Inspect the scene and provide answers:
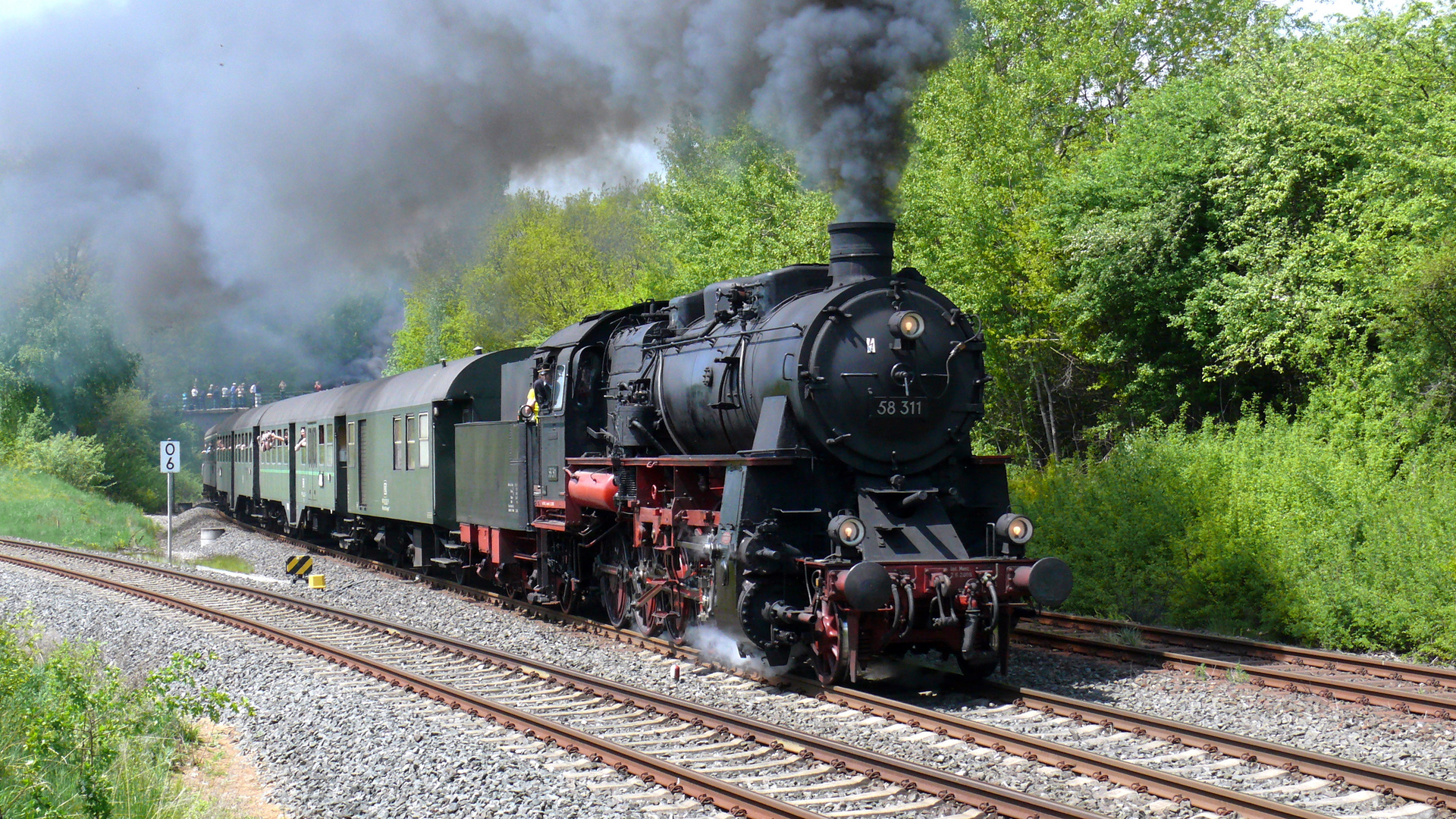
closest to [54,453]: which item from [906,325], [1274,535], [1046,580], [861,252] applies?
[861,252]

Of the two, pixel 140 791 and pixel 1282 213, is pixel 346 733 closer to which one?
pixel 140 791

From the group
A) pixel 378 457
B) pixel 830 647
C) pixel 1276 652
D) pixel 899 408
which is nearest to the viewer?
pixel 830 647

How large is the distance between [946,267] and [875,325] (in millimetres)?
10718

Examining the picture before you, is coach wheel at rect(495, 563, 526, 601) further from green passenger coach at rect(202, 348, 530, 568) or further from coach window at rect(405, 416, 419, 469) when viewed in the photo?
coach window at rect(405, 416, 419, 469)

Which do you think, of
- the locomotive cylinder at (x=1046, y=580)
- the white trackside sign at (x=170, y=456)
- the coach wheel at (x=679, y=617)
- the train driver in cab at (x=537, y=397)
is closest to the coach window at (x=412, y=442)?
the train driver in cab at (x=537, y=397)

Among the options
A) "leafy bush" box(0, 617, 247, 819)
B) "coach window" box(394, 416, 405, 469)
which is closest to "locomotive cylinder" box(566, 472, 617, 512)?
"leafy bush" box(0, 617, 247, 819)

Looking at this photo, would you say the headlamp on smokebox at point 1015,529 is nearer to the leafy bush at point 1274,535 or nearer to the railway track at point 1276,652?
the railway track at point 1276,652

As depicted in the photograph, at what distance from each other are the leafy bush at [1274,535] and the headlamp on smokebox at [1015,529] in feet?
12.4

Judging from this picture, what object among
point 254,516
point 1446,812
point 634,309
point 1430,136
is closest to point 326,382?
point 254,516

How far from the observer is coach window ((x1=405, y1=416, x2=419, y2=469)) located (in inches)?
688

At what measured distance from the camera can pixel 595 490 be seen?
11844mm

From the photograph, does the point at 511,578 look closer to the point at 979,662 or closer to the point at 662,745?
the point at 979,662

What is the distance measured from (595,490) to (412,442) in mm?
6856

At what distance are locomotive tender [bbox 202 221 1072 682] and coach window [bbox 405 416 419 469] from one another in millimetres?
3891
